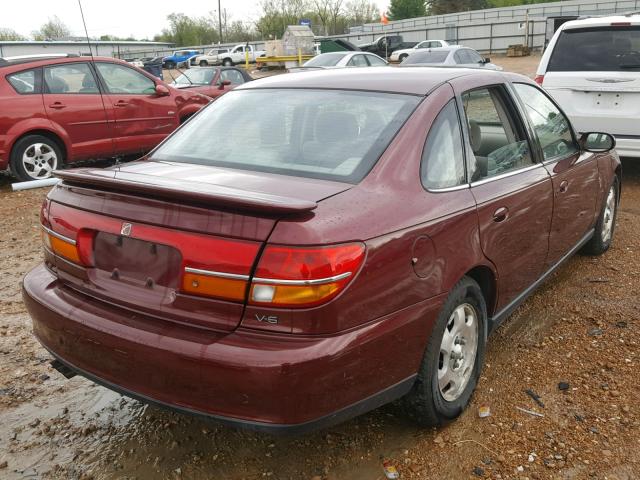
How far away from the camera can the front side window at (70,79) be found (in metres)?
8.29

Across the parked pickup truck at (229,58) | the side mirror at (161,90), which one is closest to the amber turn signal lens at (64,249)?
the side mirror at (161,90)

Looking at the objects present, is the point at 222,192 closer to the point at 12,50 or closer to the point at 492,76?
the point at 492,76

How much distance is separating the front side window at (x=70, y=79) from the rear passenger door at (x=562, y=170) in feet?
21.6

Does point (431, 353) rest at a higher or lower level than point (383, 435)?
higher

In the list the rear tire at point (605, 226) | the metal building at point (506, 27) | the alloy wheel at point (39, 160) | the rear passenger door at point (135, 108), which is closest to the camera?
the rear tire at point (605, 226)

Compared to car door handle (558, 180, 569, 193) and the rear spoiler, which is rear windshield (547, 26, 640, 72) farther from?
the rear spoiler

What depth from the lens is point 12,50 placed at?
38.3 meters

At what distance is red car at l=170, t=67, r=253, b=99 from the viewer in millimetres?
13258

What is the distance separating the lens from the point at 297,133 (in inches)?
116

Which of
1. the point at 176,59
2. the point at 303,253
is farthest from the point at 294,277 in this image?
the point at 176,59

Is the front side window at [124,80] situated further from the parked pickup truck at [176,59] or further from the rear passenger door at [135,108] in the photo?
the parked pickup truck at [176,59]

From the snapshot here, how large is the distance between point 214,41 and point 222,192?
299 ft

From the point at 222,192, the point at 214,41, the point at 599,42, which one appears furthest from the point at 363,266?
the point at 214,41

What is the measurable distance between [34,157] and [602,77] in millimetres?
7043
